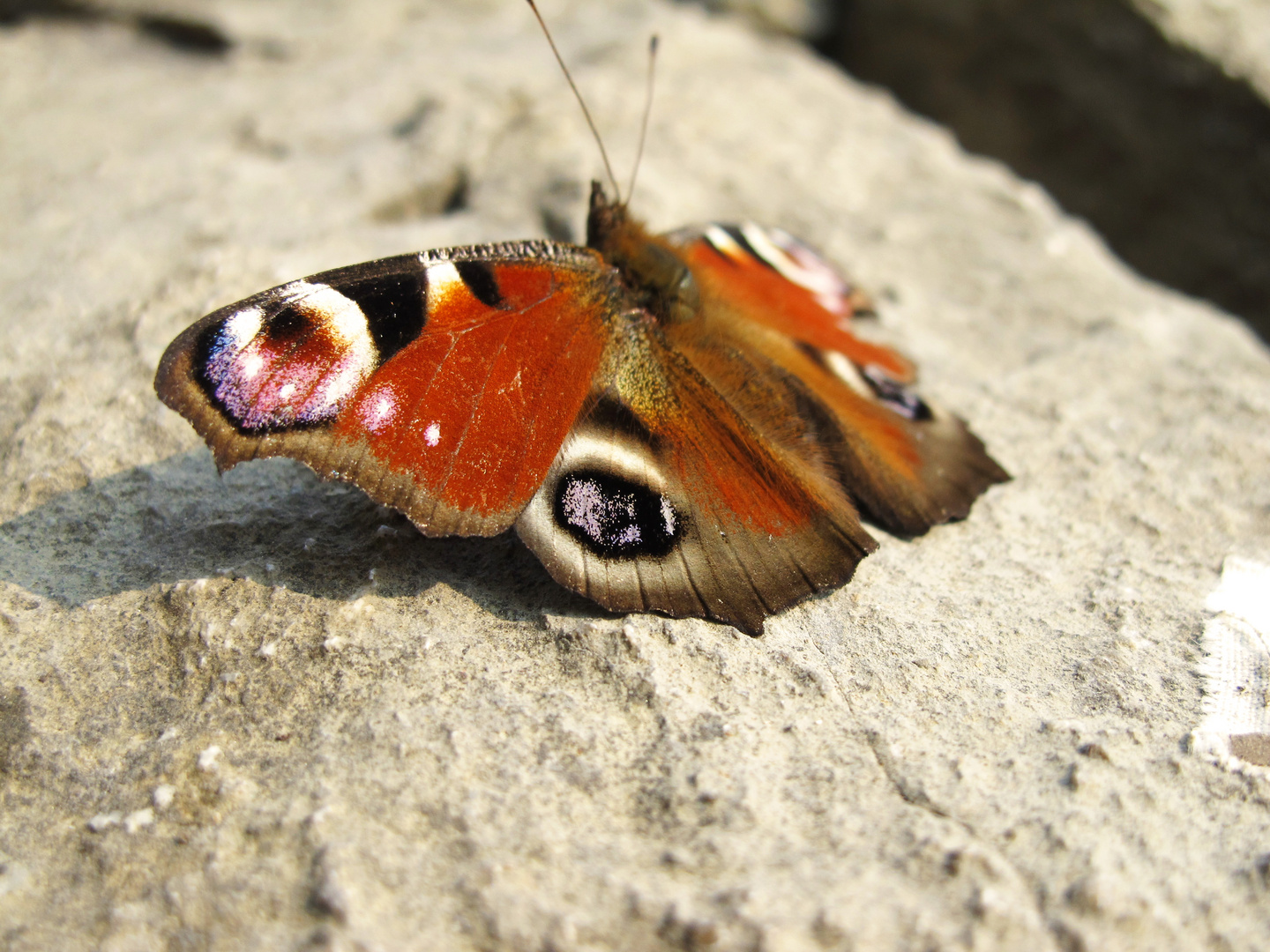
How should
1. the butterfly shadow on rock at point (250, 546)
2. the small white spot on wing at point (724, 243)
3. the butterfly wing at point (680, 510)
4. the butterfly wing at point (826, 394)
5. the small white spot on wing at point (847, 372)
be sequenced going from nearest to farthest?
the butterfly wing at point (680, 510), the butterfly shadow on rock at point (250, 546), the butterfly wing at point (826, 394), the small white spot on wing at point (847, 372), the small white spot on wing at point (724, 243)

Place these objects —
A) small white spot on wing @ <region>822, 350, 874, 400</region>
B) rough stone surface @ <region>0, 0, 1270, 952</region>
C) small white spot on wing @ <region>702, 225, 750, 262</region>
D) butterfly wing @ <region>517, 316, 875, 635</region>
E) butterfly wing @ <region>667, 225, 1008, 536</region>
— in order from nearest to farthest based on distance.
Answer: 1. rough stone surface @ <region>0, 0, 1270, 952</region>
2. butterfly wing @ <region>517, 316, 875, 635</region>
3. butterfly wing @ <region>667, 225, 1008, 536</region>
4. small white spot on wing @ <region>822, 350, 874, 400</region>
5. small white spot on wing @ <region>702, 225, 750, 262</region>

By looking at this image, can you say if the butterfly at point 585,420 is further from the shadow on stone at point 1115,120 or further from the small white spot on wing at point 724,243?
the shadow on stone at point 1115,120

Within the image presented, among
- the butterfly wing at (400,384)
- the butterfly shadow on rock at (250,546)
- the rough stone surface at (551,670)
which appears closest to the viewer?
the rough stone surface at (551,670)

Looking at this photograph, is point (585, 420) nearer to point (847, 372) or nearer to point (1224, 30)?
point (847, 372)

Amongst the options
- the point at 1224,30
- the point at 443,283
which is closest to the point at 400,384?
the point at 443,283

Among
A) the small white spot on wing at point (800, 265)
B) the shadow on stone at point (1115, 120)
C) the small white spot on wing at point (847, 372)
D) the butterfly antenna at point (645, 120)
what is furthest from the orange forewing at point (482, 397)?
the shadow on stone at point (1115, 120)

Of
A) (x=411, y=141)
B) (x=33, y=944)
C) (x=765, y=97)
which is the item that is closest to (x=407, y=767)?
(x=33, y=944)

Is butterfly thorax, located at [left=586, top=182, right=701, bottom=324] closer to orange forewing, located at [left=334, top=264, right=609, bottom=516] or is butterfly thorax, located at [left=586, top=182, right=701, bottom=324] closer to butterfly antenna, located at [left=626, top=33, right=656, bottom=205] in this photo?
butterfly antenna, located at [left=626, top=33, right=656, bottom=205]

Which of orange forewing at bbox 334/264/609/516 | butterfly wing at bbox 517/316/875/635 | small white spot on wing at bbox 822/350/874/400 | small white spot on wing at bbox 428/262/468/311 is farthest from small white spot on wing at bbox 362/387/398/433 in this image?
small white spot on wing at bbox 822/350/874/400
